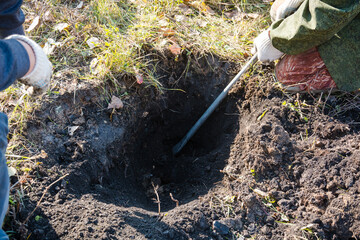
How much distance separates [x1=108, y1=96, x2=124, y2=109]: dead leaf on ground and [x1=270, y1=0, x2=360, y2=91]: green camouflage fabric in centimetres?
130

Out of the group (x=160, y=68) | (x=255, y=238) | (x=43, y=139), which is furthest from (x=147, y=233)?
(x=160, y=68)

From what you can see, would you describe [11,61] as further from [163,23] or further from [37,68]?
[163,23]

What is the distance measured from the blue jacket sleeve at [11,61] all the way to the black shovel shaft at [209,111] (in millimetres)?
1569

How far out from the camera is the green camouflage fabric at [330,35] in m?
2.00

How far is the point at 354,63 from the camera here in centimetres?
227

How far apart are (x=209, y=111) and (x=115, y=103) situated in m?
0.83

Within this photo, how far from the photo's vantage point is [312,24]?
2.05m

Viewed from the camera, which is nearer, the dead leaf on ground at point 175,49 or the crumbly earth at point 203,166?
the crumbly earth at point 203,166

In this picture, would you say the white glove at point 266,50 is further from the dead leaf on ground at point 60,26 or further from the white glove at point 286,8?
the dead leaf on ground at point 60,26

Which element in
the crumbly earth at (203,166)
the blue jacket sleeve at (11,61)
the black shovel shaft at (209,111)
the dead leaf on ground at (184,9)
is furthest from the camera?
the dead leaf on ground at (184,9)

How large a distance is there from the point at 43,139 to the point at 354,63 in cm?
236

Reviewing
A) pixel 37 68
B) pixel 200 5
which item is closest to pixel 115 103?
pixel 37 68

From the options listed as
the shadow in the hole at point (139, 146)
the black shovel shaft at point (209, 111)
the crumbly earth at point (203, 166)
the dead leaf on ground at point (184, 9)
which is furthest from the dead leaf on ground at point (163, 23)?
the black shovel shaft at point (209, 111)

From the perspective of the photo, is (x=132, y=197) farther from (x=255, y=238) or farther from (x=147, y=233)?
(x=255, y=238)
